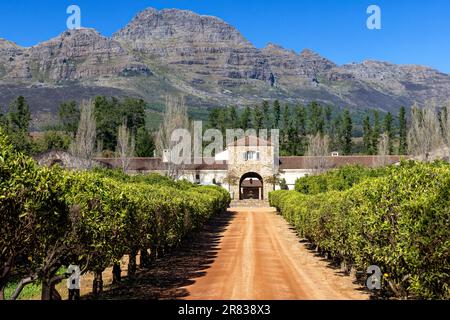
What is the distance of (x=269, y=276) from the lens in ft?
55.0

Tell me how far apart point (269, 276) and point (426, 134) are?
197 feet

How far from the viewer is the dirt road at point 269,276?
13867 millimetres

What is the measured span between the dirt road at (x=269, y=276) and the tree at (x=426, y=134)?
158ft

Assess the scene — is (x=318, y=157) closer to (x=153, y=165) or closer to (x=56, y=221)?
(x=153, y=165)

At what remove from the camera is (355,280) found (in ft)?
55.4

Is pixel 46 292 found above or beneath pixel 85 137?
beneath

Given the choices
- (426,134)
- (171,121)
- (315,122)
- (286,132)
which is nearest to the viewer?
(171,121)

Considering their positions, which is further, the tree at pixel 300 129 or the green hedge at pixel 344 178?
the tree at pixel 300 129

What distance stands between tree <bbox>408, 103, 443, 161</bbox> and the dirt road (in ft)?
158

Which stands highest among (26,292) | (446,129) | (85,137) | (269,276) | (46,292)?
(446,129)

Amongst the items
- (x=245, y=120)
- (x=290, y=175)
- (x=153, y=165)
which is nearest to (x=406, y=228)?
(x=290, y=175)

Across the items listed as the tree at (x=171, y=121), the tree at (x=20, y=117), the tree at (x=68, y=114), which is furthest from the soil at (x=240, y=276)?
the tree at (x=68, y=114)

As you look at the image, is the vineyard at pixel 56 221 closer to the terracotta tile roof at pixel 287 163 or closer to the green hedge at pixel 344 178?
the green hedge at pixel 344 178
